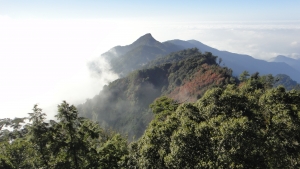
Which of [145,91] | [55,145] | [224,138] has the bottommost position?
[145,91]

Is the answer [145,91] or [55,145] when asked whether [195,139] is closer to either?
[55,145]

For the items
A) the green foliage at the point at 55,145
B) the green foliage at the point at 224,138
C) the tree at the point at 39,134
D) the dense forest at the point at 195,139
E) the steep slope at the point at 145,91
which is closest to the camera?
the green foliage at the point at 224,138

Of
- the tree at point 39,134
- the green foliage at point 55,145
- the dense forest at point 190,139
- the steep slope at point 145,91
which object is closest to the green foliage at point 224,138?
the dense forest at point 190,139

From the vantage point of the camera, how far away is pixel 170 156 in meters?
18.0

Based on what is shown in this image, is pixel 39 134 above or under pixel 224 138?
under

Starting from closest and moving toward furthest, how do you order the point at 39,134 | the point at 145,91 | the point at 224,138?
the point at 224,138, the point at 39,134, the point at 145,91

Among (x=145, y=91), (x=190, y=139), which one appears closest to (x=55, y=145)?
(x=190, y=139)

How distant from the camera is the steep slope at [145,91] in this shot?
139 metres

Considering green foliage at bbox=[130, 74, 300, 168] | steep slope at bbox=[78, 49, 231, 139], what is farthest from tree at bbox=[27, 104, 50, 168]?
steep slope at bbox=[78, 49, 231, 139]

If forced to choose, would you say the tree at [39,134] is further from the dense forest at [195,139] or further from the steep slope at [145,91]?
the steep slope at [145,91]

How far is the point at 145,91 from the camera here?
599 ft

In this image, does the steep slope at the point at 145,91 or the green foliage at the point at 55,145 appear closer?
the green foliage at the point at 55,145

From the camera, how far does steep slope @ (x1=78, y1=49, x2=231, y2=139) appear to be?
456 feet

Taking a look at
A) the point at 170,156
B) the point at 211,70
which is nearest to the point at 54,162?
the point at 170,156
